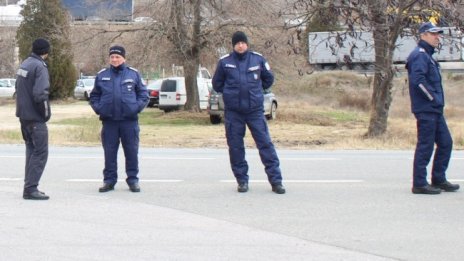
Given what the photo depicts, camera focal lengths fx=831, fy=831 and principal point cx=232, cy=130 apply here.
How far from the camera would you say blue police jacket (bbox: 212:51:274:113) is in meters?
9.64

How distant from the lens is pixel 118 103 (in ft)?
32.3

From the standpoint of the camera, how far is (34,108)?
9297mm

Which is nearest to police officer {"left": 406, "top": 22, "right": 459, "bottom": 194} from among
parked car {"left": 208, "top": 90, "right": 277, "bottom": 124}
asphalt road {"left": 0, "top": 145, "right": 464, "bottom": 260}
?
asphalt road {"left": 0, "top": 145, "right": 464, "bottom": 260}

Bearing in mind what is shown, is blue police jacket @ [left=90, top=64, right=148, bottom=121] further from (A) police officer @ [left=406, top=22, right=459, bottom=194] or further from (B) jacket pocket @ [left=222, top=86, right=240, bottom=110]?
(A) police officer @ [left=406, top=22, right=459, bottom=194]

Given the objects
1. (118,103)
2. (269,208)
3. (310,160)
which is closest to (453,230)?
(269,208)

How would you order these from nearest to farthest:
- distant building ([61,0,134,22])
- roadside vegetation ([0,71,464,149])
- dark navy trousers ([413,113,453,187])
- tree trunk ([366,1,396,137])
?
1. dark navy trousers ([413,113,453,187])
2. roadside vegetation ([0,71,464,149])
3. tree trunk ([366,1,396,137])
4. distant building ([61,0,134,22])

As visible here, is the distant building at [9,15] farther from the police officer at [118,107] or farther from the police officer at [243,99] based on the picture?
the police officer at [243,99]

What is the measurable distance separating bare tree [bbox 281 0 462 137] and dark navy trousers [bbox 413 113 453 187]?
9010 millimetres

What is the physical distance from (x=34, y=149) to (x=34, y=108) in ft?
1.59

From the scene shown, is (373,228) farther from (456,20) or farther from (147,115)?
(147,115)

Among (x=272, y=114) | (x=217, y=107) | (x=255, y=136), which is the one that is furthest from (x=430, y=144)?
(x=272, y=114)

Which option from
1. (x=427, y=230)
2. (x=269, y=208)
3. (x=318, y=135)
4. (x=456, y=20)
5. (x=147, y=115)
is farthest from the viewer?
(x=147, y=115)

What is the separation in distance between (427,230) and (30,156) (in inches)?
178

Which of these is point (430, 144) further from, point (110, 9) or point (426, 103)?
point (110, 9)
